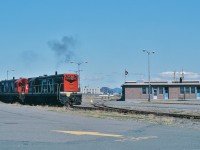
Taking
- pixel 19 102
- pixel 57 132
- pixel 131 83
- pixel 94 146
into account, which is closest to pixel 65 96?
pixel 19 102

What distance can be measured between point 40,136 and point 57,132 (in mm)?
1435

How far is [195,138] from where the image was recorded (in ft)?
43.0

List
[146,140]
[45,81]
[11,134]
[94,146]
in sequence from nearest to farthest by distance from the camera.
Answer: [94,146] → [146,140] → [11,134] → [45,81]

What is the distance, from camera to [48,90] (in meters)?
42.8

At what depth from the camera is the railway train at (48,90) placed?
40.6 metres

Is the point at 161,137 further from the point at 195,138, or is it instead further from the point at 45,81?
the point at 45,81

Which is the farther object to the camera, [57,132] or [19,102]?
[19,102]

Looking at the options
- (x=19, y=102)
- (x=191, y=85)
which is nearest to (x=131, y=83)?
(x=191, y=85)

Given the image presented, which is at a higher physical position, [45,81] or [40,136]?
[45,81]

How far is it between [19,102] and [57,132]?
120ft

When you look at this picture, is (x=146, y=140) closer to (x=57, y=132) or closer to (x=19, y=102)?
(x=57, y=132)

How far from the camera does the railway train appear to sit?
4056cm

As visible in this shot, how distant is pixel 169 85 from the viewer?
80.4m

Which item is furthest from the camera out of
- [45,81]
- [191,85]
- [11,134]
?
[191,85]
